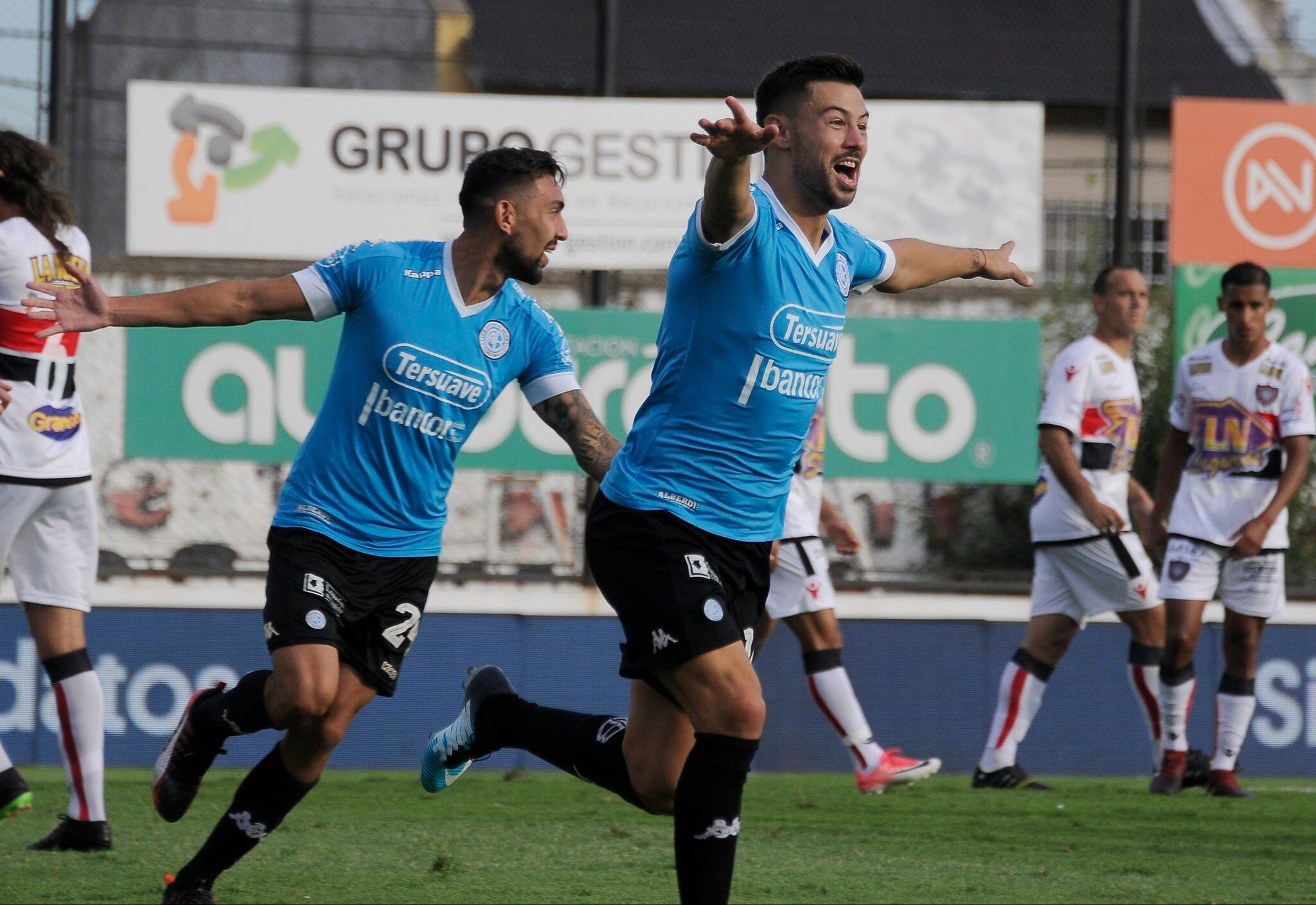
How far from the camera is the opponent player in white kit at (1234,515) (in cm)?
764

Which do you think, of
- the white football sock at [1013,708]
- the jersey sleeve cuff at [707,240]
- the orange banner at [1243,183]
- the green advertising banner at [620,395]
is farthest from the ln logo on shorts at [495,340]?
the orange banner at [1243,183]

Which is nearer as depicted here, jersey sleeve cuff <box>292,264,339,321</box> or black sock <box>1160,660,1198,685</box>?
jersey sleeve cuff <box>292,264,339,321</box>

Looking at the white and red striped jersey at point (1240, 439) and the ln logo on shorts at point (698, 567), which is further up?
the white and red striped jersey at point (1240, 439)

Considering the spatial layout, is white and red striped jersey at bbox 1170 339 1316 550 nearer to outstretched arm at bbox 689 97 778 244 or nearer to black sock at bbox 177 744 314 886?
outstretched arm at bbox 689 97 778 244

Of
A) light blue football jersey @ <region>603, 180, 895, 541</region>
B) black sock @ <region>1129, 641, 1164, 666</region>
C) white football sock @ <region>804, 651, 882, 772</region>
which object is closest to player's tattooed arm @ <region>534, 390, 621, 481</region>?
light blue football jersey @ <region>603, 180, 895, 541</region>

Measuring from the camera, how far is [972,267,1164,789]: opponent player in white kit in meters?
7.71

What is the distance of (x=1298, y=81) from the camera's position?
10992 millimetres

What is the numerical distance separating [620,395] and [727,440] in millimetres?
6066

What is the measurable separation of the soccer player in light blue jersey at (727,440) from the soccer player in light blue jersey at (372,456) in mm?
652

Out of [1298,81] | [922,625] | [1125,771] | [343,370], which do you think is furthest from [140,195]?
[1298,81]

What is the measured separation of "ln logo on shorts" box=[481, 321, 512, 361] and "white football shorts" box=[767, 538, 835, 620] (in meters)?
2.94

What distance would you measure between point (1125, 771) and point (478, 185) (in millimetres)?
5998

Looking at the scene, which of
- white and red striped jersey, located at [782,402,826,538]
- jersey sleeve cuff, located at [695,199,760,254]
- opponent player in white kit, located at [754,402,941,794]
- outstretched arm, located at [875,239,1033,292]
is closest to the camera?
jersey sleeve cuff, located at [695,199,760,254]

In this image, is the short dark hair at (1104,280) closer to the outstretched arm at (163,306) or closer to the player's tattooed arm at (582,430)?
the player's tattooed arm at (582,430)
